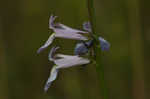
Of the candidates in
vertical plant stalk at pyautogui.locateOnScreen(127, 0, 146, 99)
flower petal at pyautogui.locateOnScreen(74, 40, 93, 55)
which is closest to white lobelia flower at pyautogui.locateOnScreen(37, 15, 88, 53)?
flower petal at pyautogui.locateOnScreen(74, 40, 93, 55)

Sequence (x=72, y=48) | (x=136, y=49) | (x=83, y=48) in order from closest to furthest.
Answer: (x=83, y=48) < (x=136, y=49) < (x=72, y=48)

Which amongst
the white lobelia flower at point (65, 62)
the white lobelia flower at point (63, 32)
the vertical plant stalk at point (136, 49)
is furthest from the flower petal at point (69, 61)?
the vertical plant stalk at point (136, 49)

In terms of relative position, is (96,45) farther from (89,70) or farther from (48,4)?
(48,4)

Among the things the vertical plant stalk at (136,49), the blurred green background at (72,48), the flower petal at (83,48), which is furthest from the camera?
the blurred green background at (72,48)

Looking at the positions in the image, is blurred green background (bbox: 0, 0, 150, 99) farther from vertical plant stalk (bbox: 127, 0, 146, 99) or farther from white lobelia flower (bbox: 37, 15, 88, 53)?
white lobelia flower (bbox: 37, 15, 88, 53)

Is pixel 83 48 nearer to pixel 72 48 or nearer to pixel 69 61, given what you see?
pixel 69 61

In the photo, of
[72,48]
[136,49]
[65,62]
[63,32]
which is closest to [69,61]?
[65,62]

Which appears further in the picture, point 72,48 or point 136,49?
point 72,48

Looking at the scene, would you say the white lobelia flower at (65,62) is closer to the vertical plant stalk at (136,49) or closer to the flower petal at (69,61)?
the flower petal at (69,61)

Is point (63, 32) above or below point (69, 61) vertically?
above
